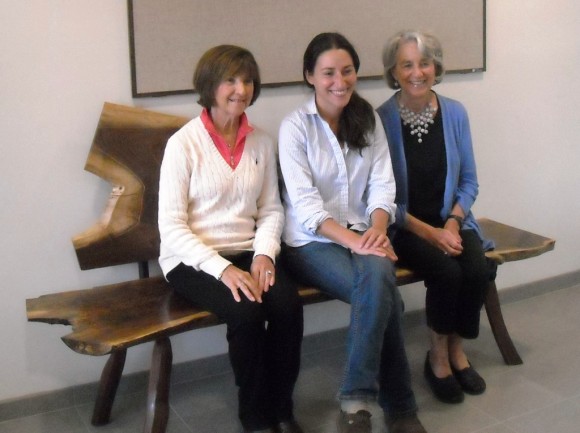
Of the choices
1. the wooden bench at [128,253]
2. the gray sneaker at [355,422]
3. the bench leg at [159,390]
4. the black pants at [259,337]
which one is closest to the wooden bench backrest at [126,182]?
the wooden bench at [128,253]

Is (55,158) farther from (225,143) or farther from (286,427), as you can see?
(286,427)

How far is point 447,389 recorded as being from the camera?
2.30 m

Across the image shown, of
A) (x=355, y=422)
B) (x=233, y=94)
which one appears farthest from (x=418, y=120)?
(x=355, y=422)

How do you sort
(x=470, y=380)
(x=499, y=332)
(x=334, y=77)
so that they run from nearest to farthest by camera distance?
Result: (x=334, y=77) → (x=470, y=380) → (x=499, y=332)

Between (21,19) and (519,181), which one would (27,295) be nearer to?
(21,19)

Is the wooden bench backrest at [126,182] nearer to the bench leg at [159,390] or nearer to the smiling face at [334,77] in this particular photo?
the bench leg at [159,390]

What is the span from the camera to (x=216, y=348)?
256 cm

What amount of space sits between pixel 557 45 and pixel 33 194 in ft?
7.58

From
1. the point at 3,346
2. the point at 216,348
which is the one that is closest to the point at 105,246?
the point at 3,346

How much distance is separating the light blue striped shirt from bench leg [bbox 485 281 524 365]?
23.5 inches

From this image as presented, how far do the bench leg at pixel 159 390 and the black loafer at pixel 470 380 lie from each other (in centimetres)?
105

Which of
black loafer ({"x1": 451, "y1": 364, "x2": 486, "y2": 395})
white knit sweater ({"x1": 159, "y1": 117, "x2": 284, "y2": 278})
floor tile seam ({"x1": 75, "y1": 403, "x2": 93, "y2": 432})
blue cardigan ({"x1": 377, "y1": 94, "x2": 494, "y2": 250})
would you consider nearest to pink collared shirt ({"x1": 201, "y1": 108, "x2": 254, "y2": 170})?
white knit sweater ({"x1": 159, "y1": 117, "x2": 284, "y2": 278})

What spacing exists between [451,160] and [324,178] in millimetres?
Result: 505

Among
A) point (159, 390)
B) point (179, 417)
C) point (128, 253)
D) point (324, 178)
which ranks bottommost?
point (179, 417)
